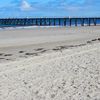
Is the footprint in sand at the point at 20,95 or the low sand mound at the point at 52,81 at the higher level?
the low sand mound at the point at 52,81

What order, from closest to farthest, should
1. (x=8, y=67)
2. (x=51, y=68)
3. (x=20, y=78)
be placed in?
(x=20, y=78)
(x=51, y=68)
(x=8, y=67)

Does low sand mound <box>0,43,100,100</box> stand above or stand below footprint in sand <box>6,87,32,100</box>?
above

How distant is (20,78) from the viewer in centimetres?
759

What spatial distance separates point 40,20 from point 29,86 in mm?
70606

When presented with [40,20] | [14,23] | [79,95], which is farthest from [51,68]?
[14,23]

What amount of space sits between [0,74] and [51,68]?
4.90 ft

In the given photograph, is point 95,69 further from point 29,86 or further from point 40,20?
point 40,20

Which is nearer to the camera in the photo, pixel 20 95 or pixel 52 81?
pixel 20 95

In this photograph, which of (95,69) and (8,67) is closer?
(95,69)

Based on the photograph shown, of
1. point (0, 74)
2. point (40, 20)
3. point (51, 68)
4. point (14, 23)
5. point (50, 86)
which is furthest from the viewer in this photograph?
point (14, 23)

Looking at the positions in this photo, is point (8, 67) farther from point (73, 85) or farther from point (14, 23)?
point (14, 23)

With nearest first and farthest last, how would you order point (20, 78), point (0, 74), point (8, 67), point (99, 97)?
1. point (99, 97)
2. point (20, 78)
3. point (0, 74)
4. point (8, 67)

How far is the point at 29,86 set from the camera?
22.6 ft

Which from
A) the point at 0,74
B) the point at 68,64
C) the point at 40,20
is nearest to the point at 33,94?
the point at 0,74
